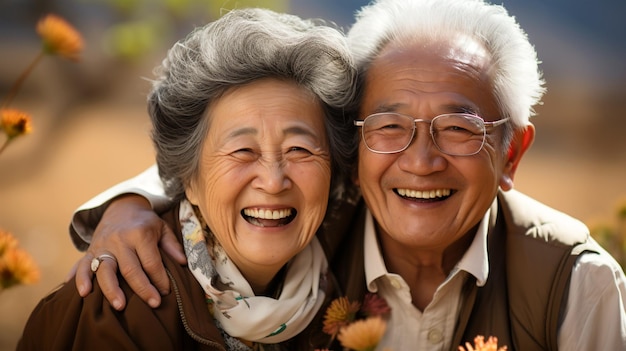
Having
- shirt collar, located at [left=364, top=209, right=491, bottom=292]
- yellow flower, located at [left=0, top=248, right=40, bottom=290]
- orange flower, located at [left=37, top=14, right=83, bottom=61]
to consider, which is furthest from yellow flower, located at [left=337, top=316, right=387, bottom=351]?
orange flower, located at [left=37, top=14, right=83, bottom=61]

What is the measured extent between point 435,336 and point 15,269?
4.78 ft

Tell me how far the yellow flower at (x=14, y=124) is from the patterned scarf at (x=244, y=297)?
2.05 ft

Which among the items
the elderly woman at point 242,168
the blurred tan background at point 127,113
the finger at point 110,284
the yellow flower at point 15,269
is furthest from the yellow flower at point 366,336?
the blurred tan background at point 127,113

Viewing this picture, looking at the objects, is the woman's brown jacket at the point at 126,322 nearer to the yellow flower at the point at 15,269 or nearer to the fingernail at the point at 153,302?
the fingernail at the point at 153,302

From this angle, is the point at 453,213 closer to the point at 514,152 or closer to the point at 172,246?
the point at 514,152

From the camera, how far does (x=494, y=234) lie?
2.91 m

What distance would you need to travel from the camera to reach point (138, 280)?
2.43m

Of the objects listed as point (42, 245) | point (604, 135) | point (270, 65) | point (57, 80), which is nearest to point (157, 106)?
point (270, 65)

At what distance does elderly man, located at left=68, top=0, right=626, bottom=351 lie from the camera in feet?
8.48

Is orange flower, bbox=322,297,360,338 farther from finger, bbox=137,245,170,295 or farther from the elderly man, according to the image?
finger, bbox=137,245,170,295

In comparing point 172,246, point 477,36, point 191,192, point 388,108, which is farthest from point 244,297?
point 477,36

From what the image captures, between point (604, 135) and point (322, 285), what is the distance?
23.7ft

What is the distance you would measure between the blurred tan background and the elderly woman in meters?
3.07

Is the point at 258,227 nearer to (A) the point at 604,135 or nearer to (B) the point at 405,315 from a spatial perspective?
(B) the point at 405,315
